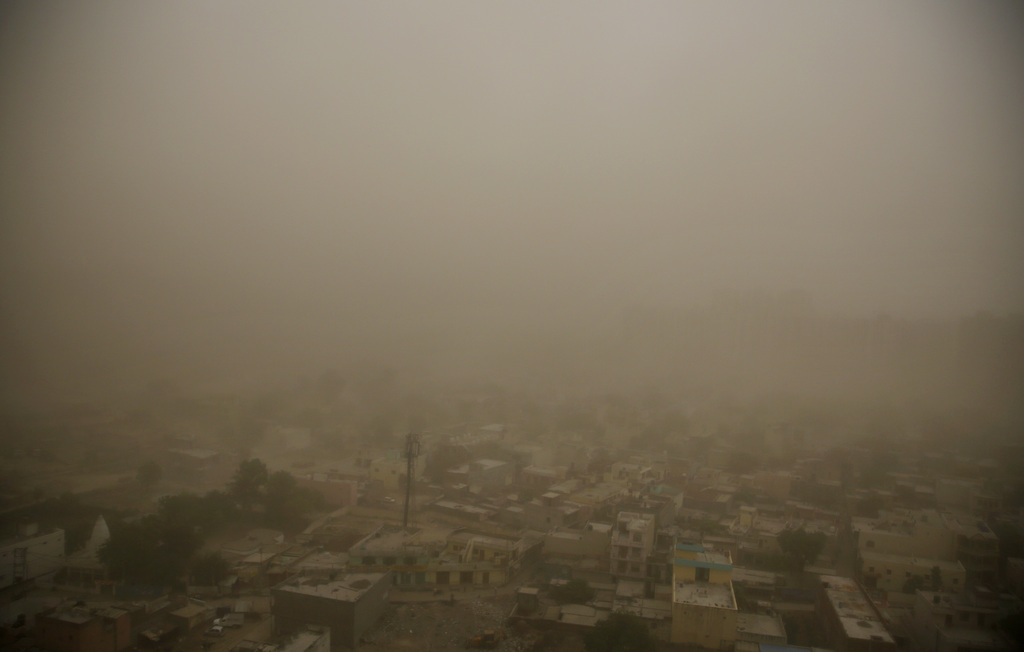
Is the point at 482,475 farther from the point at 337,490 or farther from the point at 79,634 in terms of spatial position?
the point at 79,634

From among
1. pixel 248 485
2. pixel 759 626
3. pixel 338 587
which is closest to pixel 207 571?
pixel 338 587

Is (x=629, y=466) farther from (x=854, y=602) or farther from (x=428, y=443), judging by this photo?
(x=854, y=602)

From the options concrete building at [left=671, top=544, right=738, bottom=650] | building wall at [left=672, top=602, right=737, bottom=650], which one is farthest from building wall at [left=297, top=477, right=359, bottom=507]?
building wall at [left=672, top=602, right=737, bottom=650]

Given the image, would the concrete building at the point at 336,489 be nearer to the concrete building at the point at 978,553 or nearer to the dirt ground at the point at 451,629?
the dirt ground at the point at 451,629

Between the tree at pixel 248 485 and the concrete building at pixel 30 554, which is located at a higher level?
the tree at pixel 248 485

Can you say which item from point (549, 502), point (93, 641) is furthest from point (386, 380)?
point (93, 641)

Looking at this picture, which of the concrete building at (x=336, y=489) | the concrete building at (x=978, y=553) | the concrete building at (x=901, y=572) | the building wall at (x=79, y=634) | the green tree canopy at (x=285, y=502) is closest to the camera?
the building wall at (x=79, y=634)

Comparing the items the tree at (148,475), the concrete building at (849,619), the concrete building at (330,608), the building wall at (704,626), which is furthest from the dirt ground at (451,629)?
the tree at (148,475)
